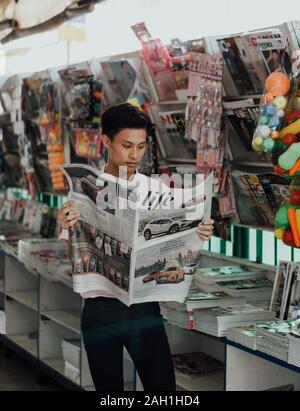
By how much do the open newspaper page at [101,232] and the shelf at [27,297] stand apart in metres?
2.14

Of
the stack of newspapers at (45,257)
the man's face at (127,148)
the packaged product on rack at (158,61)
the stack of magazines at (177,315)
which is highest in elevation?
the packaged product on rack at (158,61)

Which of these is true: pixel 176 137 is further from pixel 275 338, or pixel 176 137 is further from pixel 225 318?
pixel 275 338

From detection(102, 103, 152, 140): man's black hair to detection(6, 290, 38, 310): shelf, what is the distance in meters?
2.28

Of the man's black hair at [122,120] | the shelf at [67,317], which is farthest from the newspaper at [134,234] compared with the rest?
the shelf at [67,317]

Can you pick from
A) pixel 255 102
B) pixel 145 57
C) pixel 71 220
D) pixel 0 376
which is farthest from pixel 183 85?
pixel 0 376

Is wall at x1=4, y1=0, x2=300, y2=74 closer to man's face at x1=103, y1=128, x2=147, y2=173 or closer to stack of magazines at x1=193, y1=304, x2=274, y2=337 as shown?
man's face at x1=103, y1=128, x2=147, y2=173

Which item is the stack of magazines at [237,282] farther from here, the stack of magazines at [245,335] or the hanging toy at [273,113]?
the hanging toy at [273,113]

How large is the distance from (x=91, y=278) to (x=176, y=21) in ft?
5.42

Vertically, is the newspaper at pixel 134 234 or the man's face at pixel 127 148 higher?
the man's face at pixel 127 148

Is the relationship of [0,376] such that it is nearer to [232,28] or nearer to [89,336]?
[89,336]

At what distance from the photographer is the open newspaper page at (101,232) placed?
2.26m

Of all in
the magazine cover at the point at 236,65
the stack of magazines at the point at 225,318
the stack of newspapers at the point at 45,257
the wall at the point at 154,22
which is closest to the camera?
the stack of magazines at the point at 225,318

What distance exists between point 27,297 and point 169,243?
99.1 inches

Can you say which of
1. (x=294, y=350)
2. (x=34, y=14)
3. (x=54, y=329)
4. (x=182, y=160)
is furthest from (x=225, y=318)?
(x=34, y=14)
